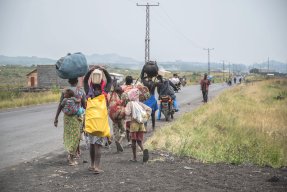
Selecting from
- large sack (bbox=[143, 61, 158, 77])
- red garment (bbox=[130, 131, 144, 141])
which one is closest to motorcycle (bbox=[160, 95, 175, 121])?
large sack (bbox=[143, 61, 158, 77])

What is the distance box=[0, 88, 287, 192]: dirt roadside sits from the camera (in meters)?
6.88

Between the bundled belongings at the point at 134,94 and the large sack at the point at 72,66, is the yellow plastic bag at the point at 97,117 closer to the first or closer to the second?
the large sack at the point at 72,66

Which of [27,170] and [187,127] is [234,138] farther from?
[27,170]

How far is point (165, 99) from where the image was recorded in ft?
58.0

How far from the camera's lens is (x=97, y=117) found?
773cm

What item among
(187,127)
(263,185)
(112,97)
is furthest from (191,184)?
(187,127)

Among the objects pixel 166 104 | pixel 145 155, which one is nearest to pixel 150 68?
pixel 145 155

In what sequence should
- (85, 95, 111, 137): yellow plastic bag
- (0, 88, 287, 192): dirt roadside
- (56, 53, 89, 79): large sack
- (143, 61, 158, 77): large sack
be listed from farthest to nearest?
(143, 61, 158, 77): large sack → (56, 53, 89, 79): large sack → (85, 95, 111, 137): yellow plastic bag → (0, 88, 287, 192): dirt roadside

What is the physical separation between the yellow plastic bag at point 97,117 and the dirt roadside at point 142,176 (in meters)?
0.77

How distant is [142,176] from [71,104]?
2.14m

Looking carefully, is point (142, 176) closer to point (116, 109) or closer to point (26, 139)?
point (116, 109)

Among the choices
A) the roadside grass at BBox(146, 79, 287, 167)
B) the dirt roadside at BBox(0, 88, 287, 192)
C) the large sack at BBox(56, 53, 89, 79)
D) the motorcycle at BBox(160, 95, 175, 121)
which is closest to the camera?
the dirt roadside at BBox(0, 88, 287, 192)

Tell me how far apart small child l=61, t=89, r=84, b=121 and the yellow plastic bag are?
856 mm

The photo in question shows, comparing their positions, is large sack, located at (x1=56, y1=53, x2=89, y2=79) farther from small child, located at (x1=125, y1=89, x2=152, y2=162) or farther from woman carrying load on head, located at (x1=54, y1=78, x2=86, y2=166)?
small child, located at (x1=125, y1=89, x2=152, y2=162)
